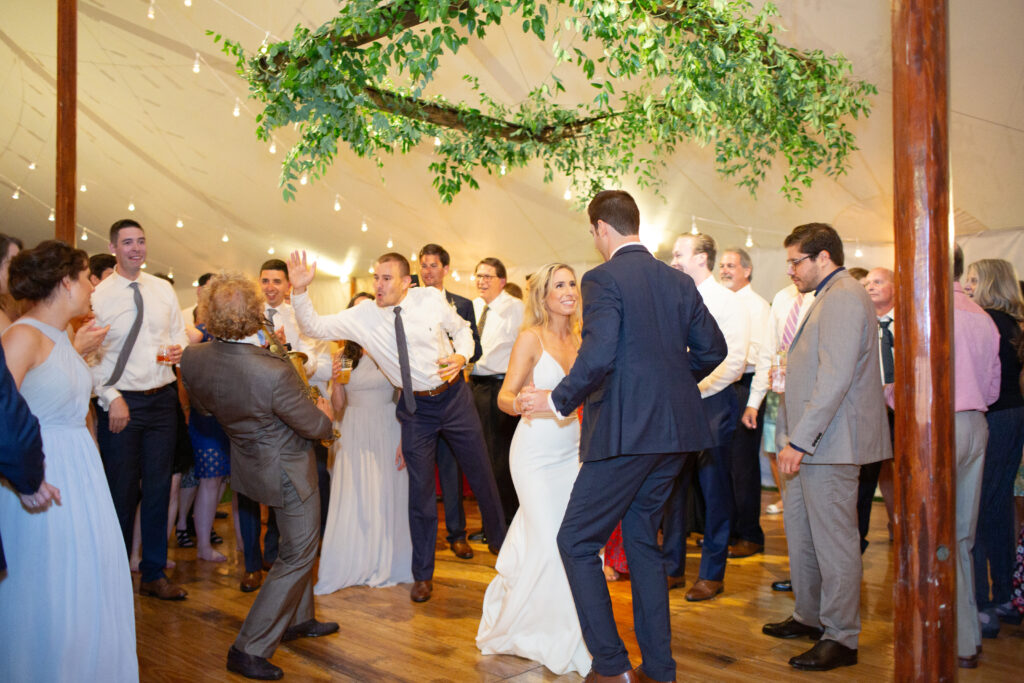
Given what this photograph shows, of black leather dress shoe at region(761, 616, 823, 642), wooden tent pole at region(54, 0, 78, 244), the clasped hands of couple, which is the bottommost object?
black leather dress shoe at region(761, 616, 823, 642)

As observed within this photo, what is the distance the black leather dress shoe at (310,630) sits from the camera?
11.8 ft

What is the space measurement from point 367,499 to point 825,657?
2.50 meters

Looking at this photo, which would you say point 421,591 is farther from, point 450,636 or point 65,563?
point 65,563

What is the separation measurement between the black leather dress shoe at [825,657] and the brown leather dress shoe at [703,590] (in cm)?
89

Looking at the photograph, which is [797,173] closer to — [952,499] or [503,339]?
[503,339]

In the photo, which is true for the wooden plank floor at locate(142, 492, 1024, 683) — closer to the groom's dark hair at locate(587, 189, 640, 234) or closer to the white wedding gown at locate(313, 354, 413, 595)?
the white wedding gown at locate(313, 354, 413, 595)

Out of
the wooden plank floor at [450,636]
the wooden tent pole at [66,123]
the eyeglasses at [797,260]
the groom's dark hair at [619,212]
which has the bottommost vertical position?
the wooden plank floor at [450,636]

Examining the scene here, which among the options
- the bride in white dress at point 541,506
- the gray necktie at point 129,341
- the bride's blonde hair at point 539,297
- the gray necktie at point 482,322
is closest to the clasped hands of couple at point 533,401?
the bride in white dress at point 541,506

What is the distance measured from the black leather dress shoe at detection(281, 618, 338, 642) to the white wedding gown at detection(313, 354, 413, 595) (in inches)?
26.4

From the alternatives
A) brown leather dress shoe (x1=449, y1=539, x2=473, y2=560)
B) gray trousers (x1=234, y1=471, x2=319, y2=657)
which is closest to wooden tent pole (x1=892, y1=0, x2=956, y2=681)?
gray trousers (x1=234, y1=471, x2=319, y2=657)

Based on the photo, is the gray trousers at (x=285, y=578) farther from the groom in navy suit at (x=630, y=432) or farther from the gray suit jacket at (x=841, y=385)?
the gray suit jacket at (x=841, y=385)

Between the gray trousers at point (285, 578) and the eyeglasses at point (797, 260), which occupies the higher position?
the eyeglasses at point (797, 260)

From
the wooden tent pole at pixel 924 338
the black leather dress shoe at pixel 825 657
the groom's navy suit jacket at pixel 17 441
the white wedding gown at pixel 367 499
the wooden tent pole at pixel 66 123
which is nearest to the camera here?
the groom's navy suit jacket at pixel 17 441

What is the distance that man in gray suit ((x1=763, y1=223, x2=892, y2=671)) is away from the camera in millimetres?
3062
